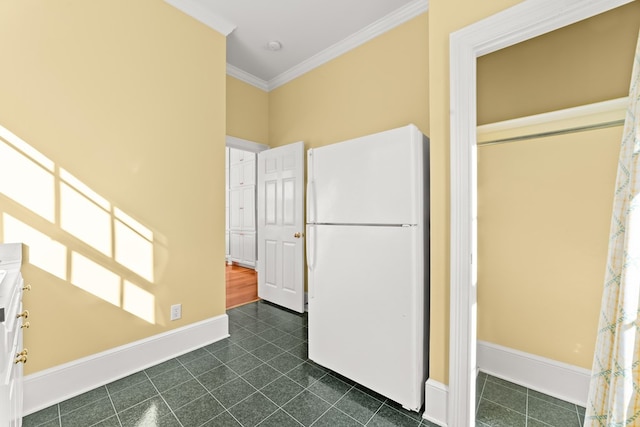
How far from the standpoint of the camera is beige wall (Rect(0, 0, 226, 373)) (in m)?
1.65

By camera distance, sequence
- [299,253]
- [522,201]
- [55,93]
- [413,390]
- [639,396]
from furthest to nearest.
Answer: [299,253] → [522,201] → [55,93] → [413,390] → [639,396]

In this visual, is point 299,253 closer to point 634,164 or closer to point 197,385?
point 197,385

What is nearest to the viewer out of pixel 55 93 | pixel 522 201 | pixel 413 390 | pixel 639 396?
pixel 639 396

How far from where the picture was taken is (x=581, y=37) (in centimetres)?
164

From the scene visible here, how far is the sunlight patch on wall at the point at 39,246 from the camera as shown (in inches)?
62.0

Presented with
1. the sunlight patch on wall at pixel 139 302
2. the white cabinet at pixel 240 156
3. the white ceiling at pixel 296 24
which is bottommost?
the sunlight patch on wall at pixel 139 302

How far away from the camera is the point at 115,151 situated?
1.95 metres

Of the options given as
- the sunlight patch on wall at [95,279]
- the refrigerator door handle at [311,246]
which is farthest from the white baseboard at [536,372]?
the sunlight patch on wall at [95,279]

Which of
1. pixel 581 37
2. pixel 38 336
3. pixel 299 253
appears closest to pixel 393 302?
pixel 299 253

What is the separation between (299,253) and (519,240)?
213 cm

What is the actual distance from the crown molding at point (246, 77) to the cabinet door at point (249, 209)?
224cm

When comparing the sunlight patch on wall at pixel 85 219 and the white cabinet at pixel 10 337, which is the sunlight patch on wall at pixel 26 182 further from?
the white cabinet at pixel 10 337

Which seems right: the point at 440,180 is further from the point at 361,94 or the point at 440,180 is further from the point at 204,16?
the point at 204,16

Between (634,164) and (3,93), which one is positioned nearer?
(634,164)
